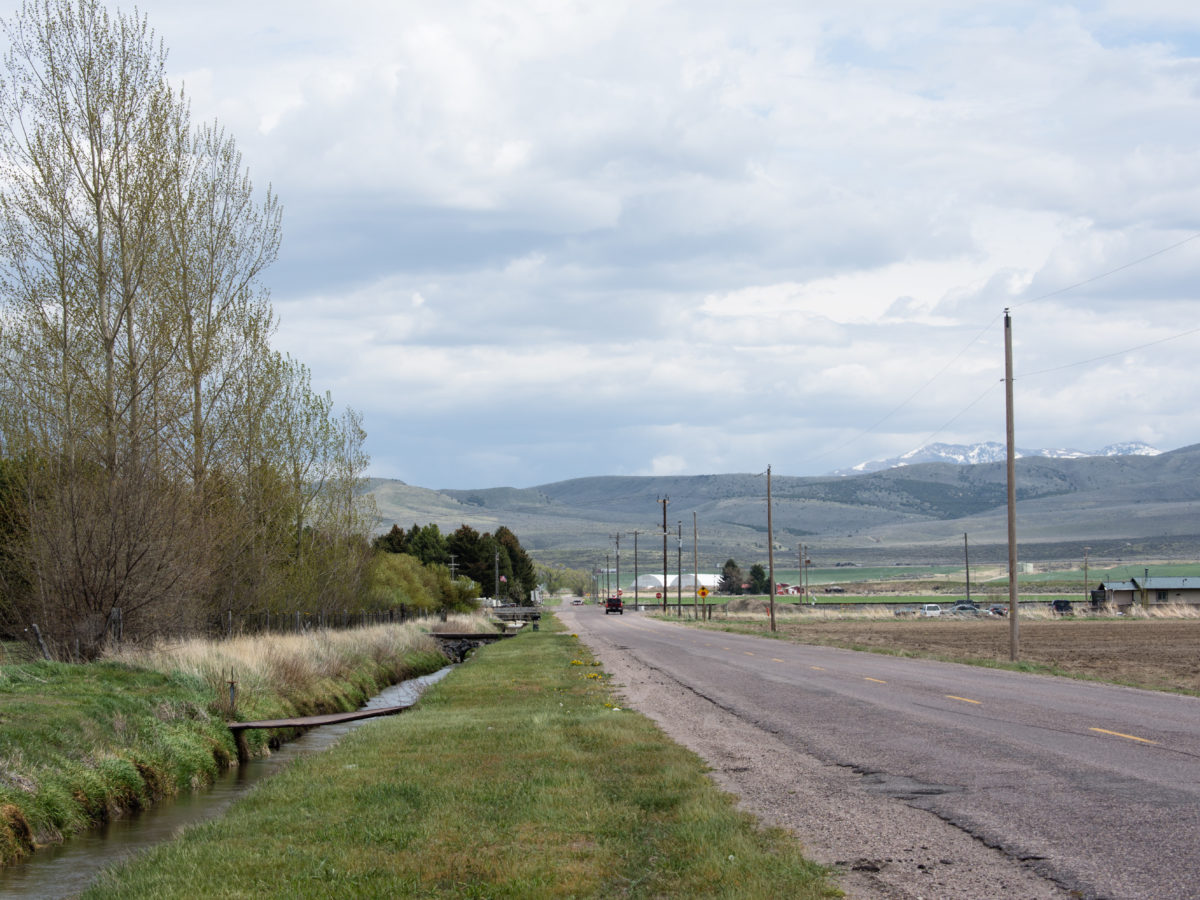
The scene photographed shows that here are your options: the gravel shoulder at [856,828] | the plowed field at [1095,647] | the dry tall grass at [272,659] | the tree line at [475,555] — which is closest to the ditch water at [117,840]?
the dry tall grass at [272,659]

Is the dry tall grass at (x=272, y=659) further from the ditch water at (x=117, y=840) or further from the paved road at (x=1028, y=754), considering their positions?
the paved road at (x=1028, y=754)

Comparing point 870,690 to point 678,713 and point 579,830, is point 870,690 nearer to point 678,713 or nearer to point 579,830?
point 678,713

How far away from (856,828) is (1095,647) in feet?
135

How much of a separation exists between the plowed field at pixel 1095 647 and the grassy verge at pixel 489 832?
52.1 ft

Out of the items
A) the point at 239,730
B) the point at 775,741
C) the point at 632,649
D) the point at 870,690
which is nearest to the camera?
the point at 775,741

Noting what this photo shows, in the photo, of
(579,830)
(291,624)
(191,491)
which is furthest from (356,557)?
(579,830)

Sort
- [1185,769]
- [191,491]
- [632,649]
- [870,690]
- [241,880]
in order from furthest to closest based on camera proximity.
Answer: [632,649] → [191,491] → [870,690] → [1185,769] → [241,880]

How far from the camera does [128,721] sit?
1669 centimetres

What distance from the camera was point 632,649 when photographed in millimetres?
44312

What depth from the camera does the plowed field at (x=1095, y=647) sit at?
30.7 metres

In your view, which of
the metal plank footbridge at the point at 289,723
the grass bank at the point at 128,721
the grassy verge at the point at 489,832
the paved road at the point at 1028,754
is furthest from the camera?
the metal plank footbridge at the point at 289,723

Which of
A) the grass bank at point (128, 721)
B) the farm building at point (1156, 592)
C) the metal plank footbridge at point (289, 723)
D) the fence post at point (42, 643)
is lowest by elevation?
the farm building at point (1156, 592)

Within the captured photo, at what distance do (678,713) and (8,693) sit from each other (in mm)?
10493

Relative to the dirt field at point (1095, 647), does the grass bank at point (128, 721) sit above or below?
above
